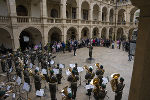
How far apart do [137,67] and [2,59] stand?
11.4 m

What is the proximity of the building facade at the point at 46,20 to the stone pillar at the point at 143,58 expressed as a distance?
559 inches

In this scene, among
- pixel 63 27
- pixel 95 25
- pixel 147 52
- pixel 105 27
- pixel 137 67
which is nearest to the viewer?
pixel 147 52

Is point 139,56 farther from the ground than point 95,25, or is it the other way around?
point 95,25

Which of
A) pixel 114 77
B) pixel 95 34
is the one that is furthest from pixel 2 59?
pixel 95 34

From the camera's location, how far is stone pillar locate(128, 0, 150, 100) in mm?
2113

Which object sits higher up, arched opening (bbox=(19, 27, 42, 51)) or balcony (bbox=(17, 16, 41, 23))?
balcony (bbox=(17, 16, 41, 23))

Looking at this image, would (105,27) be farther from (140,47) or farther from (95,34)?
(140,47)

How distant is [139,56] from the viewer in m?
2.27

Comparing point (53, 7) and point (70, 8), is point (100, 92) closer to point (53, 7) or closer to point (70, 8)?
point (53, 7)

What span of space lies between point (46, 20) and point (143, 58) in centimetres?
1546

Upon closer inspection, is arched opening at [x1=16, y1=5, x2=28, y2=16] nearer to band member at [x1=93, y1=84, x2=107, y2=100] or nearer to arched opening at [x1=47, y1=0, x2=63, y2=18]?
arched opening at [x1=47, y1=0, x2=63, y2=18]

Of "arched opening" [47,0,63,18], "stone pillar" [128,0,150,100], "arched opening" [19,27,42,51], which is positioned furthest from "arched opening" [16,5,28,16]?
"stone pillar" [128,0,150,100]

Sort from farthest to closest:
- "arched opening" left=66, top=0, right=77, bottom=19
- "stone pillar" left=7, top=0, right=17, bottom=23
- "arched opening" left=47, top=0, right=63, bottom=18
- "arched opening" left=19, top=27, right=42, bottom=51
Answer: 1. "arched opening" left=66, top=0, right=77, bottom=19
2. "arched opening" left=47, top=0, right=63, bottom=18
3. "arched opening" left=19, top=27, right=42, bottom=51
4. "stone pillar" left=7, top=0, right=17, bottom=23

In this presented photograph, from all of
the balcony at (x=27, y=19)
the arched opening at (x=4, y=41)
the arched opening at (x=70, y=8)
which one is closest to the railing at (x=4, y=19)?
the balcony at (x=27, y=19)
